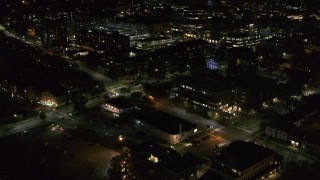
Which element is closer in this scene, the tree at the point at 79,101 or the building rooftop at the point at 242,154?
the building rooftop at the point at 242,154

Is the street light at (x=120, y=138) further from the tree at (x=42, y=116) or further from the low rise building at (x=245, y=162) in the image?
the low rise building at (x=245, y=162)

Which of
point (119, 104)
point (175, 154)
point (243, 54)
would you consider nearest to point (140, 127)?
point (119, 104)

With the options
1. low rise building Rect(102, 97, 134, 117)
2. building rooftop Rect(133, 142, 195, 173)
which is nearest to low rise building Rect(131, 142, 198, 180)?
building rooftop Rect(133, 142, 195, 173)

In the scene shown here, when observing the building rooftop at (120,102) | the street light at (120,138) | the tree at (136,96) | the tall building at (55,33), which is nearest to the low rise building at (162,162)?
the street light at (120,138)

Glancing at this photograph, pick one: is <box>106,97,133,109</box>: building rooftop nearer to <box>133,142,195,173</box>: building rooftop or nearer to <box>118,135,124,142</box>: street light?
<box>118,135,124,142</box>: street light

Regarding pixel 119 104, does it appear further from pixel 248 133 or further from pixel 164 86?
pixel 248 133

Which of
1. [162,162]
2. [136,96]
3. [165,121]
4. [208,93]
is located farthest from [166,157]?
[136,96]

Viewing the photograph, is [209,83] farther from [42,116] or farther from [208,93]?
[42,116]
